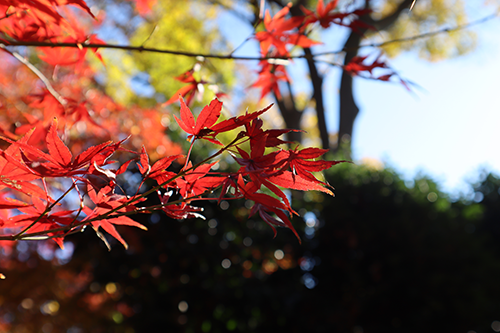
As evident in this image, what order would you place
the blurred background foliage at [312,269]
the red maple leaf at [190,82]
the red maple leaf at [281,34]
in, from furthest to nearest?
the blurred background foliage at [312,269], the red maple leaf at [190,82], the red maple leaf at [281,34]

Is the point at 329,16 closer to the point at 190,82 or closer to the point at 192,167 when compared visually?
the point at 190,82

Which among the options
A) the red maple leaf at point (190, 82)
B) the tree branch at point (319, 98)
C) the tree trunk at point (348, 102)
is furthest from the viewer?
the tree trunk at point (348, 102)

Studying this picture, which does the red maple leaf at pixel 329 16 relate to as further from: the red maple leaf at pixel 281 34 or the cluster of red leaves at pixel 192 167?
the cluster of red leaves at pixel 192 167

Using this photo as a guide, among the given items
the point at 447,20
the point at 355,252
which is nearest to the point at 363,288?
the point at 355,252

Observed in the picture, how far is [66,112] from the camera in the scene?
1.59m

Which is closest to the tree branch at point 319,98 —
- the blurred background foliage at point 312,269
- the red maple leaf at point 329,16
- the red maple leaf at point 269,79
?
the blurred background foliage at point 312,269

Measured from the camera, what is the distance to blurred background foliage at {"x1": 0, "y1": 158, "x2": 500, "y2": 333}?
3086mm

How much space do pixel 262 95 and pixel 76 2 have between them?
0.89m

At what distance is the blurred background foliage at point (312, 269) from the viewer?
3.09m

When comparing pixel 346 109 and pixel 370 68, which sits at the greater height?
pixel 346 109

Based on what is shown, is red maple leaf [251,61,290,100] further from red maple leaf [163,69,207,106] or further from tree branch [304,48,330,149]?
tree branch [304,48,330,149]

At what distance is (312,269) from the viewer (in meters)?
3.38

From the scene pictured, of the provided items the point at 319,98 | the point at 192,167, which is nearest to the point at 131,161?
the point at 192,167

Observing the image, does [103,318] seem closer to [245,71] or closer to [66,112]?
[66,112]
